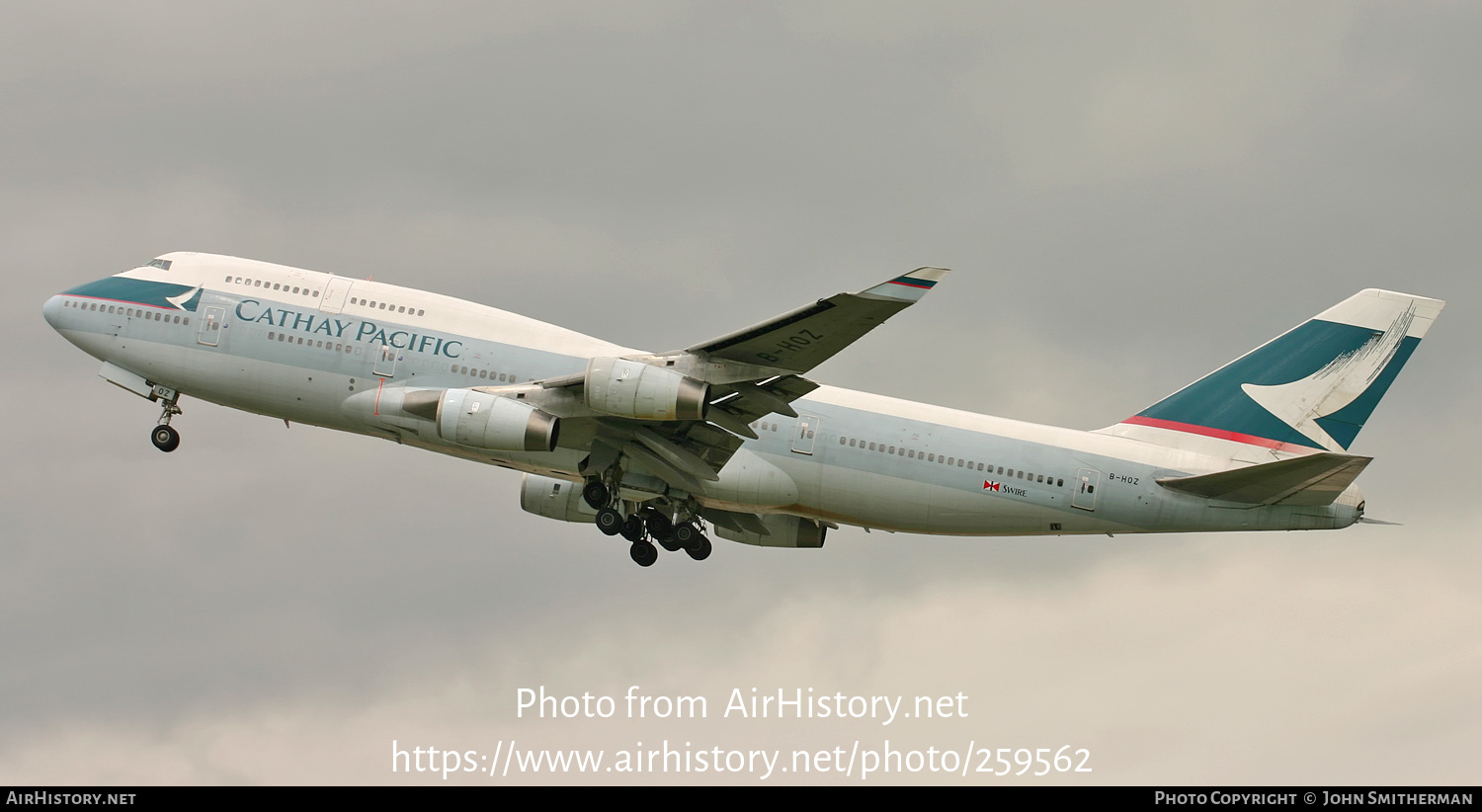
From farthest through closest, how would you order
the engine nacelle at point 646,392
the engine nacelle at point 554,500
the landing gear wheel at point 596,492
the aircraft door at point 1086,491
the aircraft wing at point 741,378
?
the engine nacelle at point 554,500 → the landing gear wheel at point 596,492 → the aircraft door at point 1086,491 → the engine nacelle at point 646,392 → the aircraft wing at point 741,378

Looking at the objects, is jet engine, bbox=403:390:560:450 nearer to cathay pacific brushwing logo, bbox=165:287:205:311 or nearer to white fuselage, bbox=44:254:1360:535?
white fuselage, bbox=44:254:1360:535


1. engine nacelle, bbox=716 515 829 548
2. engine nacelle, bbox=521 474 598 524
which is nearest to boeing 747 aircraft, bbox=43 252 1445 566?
engine nacelle, bbox=716 515 829 548

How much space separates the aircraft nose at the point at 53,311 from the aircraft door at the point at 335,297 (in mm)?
9240

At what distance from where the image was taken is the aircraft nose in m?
45.1

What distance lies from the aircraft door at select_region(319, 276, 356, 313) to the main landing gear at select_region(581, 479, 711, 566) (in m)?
9.02

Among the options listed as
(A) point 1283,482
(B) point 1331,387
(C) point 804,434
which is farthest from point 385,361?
(B) point 1331,387

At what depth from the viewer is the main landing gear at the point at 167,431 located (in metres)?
44.6

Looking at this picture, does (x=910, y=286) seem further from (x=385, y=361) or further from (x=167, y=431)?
(x=167, y=431)

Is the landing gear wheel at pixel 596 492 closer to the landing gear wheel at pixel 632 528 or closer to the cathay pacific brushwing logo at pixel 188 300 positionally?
the landing gear wheel at pixel 632 528

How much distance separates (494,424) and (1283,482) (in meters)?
21.4

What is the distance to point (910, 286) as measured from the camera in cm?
3128

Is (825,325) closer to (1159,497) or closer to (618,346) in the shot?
(618,346)

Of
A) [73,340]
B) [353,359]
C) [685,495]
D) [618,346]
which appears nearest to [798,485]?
[685,495]

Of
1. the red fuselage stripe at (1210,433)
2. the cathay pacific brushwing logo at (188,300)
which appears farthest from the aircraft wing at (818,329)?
the cathay pacific brushwing logo at (188,300)
